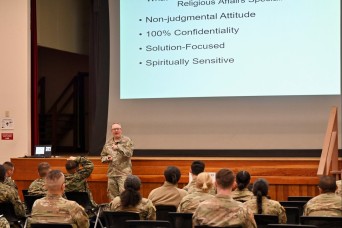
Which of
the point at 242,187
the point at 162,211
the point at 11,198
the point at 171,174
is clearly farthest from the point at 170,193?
the point at 11,198

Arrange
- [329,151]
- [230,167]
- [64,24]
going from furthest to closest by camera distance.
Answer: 1. [64,24]
2. [230,167]
3. [329,151]

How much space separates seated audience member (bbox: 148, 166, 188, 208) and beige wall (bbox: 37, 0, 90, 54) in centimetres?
642

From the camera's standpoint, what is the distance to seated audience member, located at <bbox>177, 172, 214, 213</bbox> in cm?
575

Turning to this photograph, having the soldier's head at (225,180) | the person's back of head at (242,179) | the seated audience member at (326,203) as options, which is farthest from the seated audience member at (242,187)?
the soldier's head at (225,180)

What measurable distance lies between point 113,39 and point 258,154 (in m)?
3.16

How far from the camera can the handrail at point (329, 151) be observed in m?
7.76

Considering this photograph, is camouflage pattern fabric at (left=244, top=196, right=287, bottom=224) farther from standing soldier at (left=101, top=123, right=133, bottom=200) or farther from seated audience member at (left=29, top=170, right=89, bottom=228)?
standing soldier at (left=101, top=123, right=133, bottom=200)

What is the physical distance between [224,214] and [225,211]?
2 centimetres

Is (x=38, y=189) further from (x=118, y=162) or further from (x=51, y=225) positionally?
(x=51, y=225)

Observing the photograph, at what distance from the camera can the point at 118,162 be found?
9.42 m

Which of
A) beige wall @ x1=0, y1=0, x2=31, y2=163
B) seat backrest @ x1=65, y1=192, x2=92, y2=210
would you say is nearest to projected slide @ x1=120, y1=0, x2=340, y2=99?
beige wall @ x1=0, y1=0, x2=31, y2=163

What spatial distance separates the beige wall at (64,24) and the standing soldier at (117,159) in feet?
12.0

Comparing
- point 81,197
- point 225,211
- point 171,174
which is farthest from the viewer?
point 81,197

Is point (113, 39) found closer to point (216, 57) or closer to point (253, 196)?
point (216, 57)
